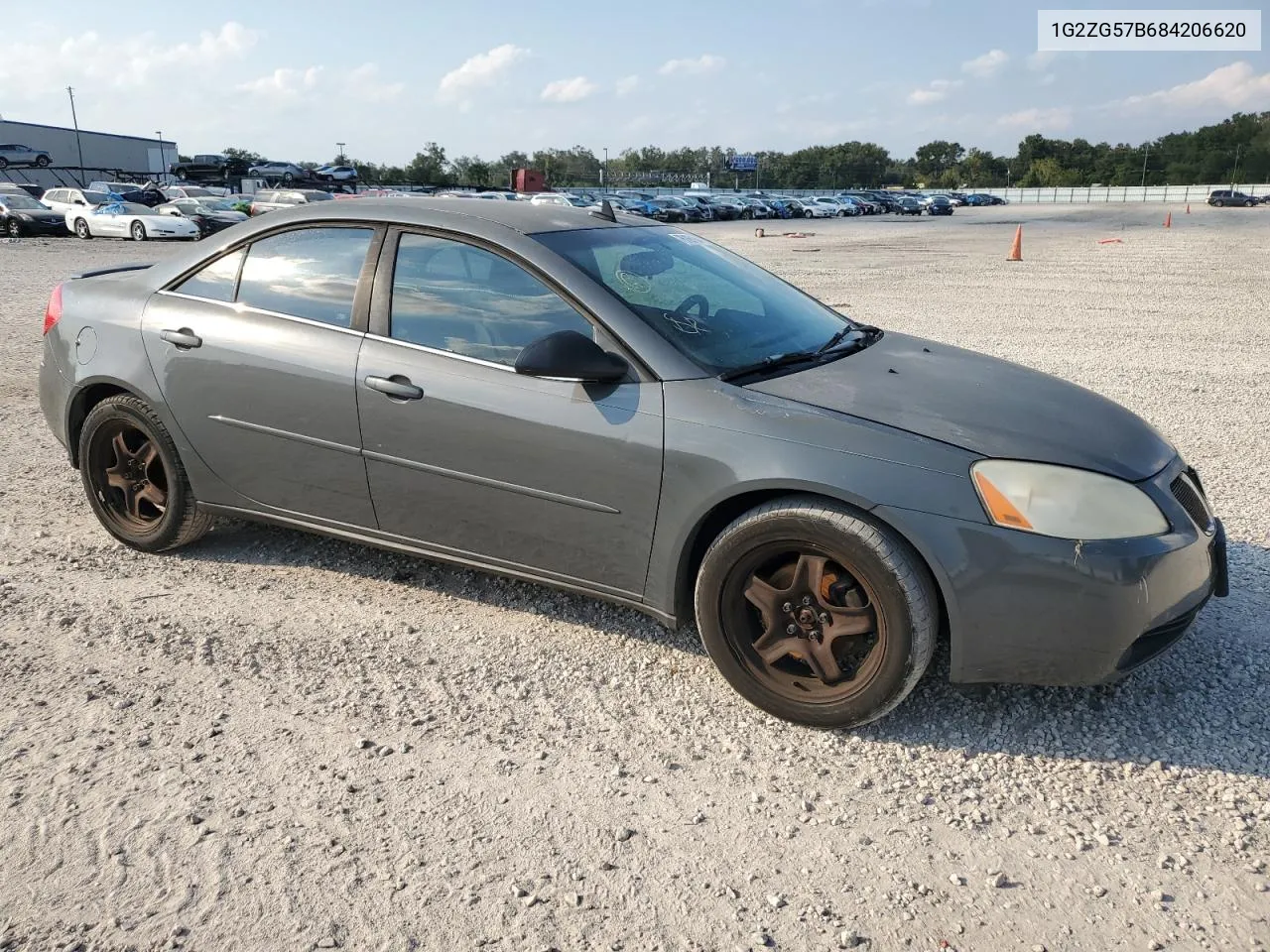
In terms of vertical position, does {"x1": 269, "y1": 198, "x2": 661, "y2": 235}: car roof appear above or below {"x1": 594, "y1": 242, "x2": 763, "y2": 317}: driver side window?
above

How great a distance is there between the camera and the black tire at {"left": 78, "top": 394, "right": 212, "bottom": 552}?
13.9 feet

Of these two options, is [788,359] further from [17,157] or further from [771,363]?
[17,157]

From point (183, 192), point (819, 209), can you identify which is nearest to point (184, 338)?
point (183, 192)

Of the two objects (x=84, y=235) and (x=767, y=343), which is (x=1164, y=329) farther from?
(x=84, y=235)

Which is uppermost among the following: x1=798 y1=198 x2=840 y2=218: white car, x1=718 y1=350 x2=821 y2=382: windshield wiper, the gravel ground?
x1=798 y1=198 x2=840 y2=218: white car

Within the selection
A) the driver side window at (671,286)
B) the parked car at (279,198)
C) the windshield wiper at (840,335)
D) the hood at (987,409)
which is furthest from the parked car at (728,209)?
the hood at (987,409)

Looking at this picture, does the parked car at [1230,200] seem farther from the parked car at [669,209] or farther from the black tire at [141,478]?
the black tire at [141,478]

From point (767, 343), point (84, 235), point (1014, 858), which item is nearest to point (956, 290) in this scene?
point (767, 343)

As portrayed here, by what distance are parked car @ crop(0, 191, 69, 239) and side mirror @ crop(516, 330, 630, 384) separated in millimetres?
32627

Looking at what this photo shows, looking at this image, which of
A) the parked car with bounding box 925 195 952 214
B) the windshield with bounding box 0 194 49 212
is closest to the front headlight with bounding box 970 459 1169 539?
the windshield with bounding box 0 194 49 212

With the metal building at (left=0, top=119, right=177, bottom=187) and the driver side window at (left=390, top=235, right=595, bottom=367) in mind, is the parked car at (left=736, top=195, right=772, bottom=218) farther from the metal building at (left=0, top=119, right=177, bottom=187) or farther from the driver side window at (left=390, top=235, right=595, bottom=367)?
the driver side window at (left=390, top=235, right=595, bottom=367)

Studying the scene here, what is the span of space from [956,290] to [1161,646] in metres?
14.3

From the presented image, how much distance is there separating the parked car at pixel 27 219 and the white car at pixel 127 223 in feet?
1.25

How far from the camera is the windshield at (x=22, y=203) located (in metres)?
30.0
